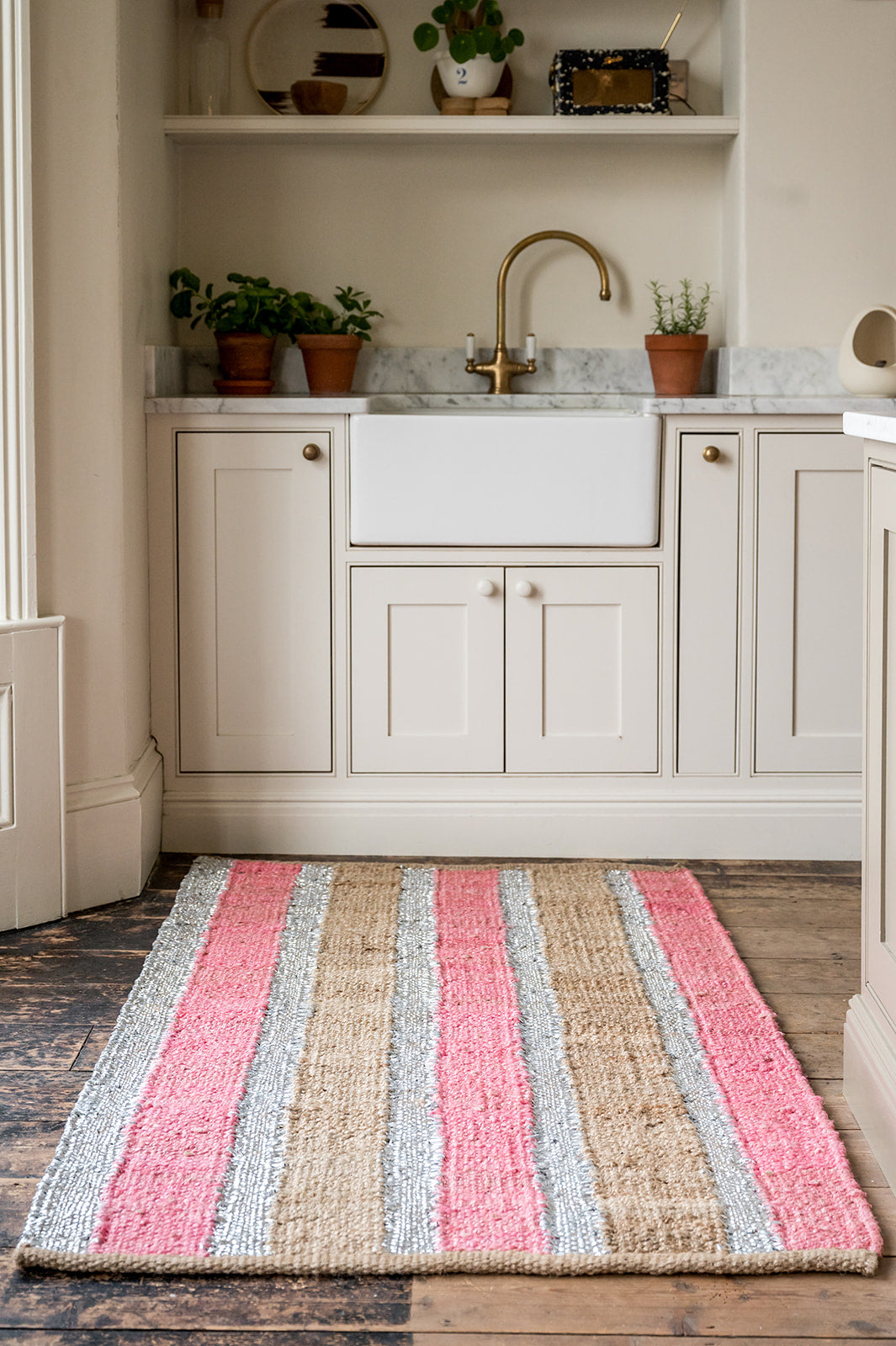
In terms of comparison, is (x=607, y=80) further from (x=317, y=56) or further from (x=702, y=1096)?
(x=702, y=1096)

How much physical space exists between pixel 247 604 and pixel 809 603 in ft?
3.72

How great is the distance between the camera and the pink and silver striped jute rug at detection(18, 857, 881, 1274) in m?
1.43

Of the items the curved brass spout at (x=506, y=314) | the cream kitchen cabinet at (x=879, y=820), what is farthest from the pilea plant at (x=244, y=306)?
the cream kitchen cabinet at (x=879, y=820)

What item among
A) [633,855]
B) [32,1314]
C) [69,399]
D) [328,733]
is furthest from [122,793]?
[32,1314]

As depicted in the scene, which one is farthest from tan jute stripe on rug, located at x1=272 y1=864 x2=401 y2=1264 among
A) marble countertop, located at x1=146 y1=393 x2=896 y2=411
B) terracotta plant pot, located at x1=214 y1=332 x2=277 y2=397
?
terracotta plant pot, located at x1=214 y1=332 x2=277 y2=397

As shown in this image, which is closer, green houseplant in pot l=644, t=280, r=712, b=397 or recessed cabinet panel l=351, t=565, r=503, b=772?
recessed cabinet panel l=351, t=565, r=503, b=772

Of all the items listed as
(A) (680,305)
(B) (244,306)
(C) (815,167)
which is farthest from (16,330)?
(C) (815,167)

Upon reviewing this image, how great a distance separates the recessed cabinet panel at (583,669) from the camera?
9.00 feet

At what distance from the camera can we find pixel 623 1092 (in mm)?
1758

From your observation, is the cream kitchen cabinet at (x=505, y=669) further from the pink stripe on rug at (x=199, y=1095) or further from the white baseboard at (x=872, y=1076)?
the white baseboard at (x=872, y=1076)

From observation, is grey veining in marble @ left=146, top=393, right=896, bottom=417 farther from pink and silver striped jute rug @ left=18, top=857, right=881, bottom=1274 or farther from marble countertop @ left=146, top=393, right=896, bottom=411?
pink and silver striped jute rug @ left=18, top=857, right=881, bottom=1274

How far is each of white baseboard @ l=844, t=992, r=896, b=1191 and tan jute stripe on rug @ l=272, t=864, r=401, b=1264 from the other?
589mm

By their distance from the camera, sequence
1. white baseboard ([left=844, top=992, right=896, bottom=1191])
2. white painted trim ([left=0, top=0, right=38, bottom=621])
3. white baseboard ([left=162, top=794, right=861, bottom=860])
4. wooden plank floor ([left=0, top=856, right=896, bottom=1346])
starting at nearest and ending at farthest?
1. wooden plank floor ([left=0, top=856, right=896, bottom=1346])
2. white baseboard ([left=844, top=992, right=896, bottom=1191])
3. white painted trim ([left=0, top=0, right=38, bottom=621])
4. white baseboard ([left=162, top=794, right=861, bottom=860])

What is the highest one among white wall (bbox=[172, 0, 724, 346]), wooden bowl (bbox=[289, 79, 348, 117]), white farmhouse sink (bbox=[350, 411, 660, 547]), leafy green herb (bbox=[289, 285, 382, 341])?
wooden bowl (bbox=[289, 79, 348, 117])
